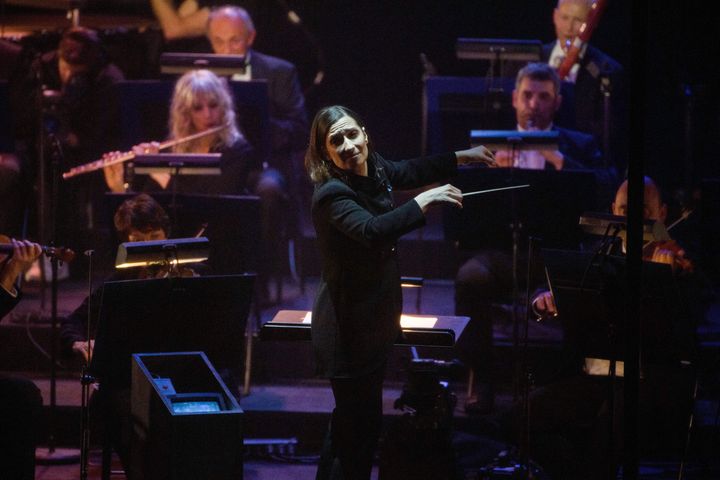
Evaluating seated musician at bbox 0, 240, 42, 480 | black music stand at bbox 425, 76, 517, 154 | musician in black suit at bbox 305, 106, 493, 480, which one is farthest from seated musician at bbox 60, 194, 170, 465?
black music stand at bbox 425, 76, 517, 154

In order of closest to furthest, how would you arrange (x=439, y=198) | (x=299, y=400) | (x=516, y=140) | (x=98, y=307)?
(x=439, y=198) < (x=98, y=307) < (x=516, y=140) < (x=299, y=400)

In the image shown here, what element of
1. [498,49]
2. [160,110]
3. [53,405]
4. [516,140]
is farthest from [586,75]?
[53,405]

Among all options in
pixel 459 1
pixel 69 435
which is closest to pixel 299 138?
pixel 459 1

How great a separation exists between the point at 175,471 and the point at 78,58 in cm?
400

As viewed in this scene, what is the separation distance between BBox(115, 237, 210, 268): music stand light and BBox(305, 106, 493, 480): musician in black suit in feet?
2.25

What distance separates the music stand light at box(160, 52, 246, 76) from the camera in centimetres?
655

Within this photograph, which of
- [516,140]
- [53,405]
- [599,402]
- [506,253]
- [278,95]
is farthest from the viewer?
[278,95]

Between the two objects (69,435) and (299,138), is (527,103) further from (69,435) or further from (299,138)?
(69,435)

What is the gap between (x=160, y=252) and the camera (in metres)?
4.29

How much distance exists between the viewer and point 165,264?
172 inches

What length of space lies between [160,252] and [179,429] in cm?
77

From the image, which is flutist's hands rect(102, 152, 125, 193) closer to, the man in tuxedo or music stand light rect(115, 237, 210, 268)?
the man in tuxedo

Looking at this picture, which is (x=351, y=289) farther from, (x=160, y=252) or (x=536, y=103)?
(x=536, y=103)

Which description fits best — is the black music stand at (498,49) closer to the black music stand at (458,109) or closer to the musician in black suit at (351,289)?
the black music stand at (458,109)
